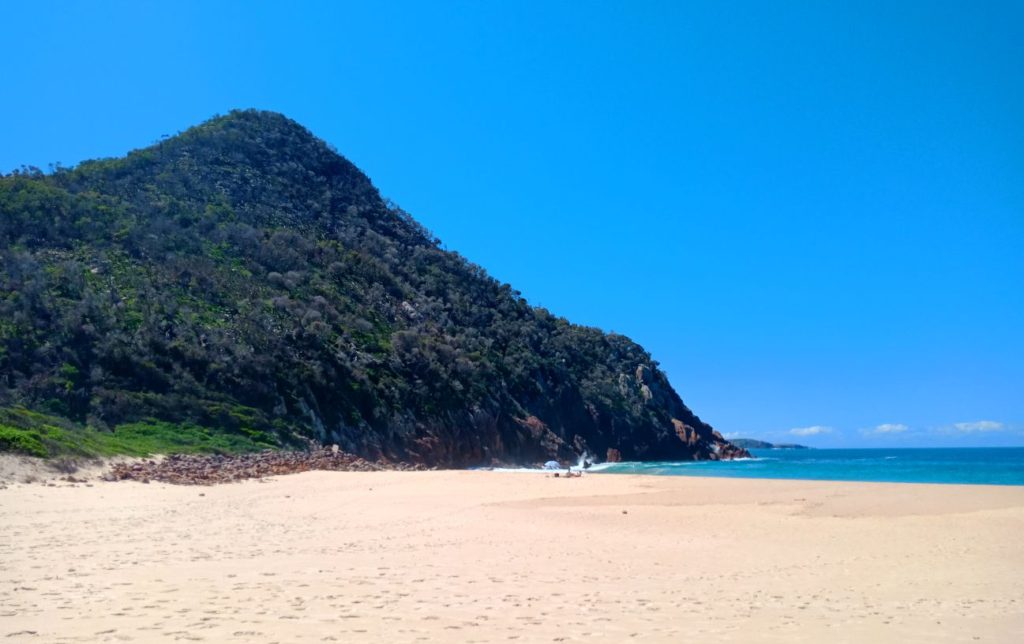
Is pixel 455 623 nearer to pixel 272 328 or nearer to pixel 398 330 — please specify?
pixel 272 328

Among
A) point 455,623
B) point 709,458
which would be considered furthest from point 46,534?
point 709,458

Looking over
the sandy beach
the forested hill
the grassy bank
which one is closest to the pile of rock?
the grassy bank

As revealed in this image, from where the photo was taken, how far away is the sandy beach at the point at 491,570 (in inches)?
280

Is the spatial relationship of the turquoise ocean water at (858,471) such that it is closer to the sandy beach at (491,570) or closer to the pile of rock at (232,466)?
the pile of rock at (232,466)

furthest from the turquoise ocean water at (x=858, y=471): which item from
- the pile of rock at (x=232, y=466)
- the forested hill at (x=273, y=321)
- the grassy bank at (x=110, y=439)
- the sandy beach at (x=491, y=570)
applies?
the sandy beach at (x=491, y=570)

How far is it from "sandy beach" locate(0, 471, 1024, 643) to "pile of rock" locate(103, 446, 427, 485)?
11.5 ft

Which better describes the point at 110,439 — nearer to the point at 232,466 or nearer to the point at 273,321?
the point at 232,466

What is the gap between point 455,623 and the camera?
721cm

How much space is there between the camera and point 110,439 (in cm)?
2869

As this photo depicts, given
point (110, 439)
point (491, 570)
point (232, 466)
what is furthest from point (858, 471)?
point (491, 570)

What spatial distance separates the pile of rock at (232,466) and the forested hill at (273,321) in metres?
3.00

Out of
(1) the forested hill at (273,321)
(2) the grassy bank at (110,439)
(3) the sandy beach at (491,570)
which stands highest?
(1) the forested hill at (273,321)

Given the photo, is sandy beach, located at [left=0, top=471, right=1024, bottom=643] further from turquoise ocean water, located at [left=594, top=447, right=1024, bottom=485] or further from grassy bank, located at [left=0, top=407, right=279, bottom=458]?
turquoise ocean water, located at [left=594, top=447, right=1024, bottom=485]

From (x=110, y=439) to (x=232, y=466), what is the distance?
517 centimetres
